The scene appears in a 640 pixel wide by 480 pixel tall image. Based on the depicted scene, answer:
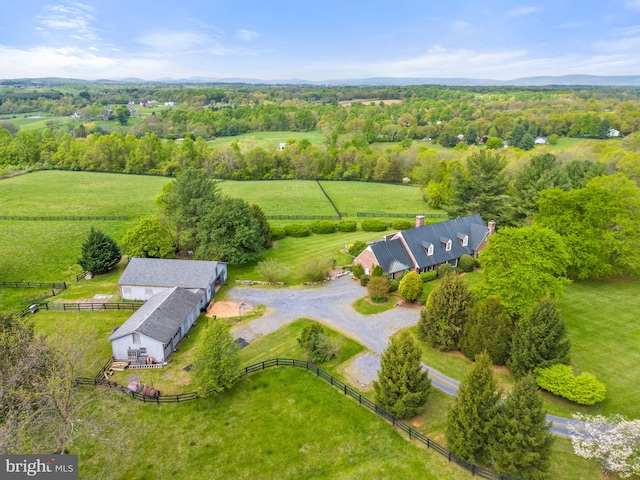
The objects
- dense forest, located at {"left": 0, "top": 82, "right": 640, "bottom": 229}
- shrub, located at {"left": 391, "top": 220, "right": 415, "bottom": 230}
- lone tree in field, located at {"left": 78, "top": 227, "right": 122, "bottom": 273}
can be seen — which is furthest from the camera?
shrub, located at {"left": 391, "top": 220, "right": 415, "bottom": 230}

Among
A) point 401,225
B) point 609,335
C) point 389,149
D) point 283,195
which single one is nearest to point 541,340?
point 609,335

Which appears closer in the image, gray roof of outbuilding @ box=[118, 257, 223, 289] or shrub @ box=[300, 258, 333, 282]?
gray roof of outbuilding @ box=[118, 257, 223, 289]

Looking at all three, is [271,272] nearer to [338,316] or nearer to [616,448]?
[338,316]

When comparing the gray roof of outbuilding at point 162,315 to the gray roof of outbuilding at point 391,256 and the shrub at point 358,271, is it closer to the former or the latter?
the shrub at point 358,271

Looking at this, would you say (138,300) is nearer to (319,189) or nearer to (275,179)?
(319,189)

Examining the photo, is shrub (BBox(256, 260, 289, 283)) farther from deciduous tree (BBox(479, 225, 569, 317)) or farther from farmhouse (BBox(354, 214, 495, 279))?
deciduous tree (BBox(479, 225, 569, 317))

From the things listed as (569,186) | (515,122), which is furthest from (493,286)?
(515,122)

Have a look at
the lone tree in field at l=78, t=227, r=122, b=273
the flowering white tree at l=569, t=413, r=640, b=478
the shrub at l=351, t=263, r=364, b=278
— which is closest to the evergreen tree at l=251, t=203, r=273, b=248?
the shrub at l=351, t=263, r=364, b=278
